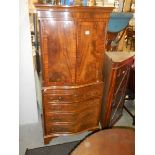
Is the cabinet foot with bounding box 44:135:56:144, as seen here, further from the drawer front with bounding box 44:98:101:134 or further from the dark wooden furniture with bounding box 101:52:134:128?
the dark wooden furniture with bounding box 101:52:134:128

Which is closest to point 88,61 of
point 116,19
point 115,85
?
point 115,85

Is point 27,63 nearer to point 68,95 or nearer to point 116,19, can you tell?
point 68,95

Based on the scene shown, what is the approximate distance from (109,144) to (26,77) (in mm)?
1330

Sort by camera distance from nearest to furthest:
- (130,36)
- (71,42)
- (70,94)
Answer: (71,42) → (70,94) → (130,36)

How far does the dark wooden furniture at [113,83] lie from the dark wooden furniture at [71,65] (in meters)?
0.13

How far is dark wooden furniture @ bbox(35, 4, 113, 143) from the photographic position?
174 cm

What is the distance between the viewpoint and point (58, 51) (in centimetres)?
184

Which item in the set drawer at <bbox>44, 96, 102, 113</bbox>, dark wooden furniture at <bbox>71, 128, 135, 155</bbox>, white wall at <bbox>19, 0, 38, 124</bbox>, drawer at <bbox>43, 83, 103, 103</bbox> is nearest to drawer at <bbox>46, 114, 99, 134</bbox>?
drawer at <bbox>44, 96, 102, 113</bbox>

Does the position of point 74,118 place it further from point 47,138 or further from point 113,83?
point 113,83

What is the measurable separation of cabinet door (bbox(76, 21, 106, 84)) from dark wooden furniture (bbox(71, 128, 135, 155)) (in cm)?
62

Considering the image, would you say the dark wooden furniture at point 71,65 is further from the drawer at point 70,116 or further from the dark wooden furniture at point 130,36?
the dark wooden furniture at point 130,36

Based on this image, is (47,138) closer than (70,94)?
No

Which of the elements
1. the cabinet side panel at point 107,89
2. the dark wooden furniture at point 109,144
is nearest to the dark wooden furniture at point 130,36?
the cabinet side panel at point 107,89

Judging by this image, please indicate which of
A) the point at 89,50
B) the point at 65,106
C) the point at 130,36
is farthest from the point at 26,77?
the point at 130,36
